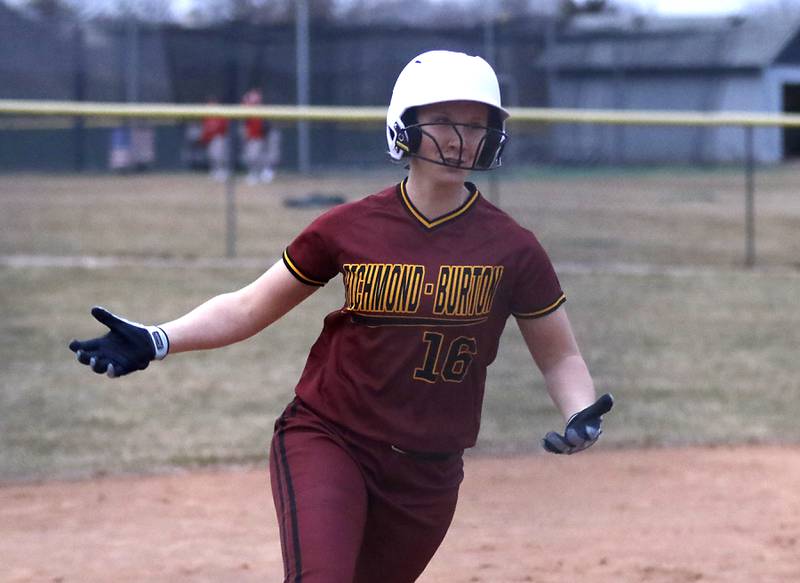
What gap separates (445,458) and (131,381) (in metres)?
5.36

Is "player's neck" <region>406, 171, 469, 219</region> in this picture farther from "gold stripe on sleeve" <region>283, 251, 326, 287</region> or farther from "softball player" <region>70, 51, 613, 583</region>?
"gold stripe on sleeve" <region>283, 251, 326, 287</region>

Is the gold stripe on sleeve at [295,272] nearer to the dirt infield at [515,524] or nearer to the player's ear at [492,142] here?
the player's ear at [492,142]

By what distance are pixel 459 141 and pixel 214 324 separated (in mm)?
710

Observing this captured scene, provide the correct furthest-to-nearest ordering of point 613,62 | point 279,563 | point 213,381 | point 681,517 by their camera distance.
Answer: point 613,62
point 213,381
point 681,517
point 279,563

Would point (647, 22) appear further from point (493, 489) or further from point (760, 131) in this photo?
point (493, 489)

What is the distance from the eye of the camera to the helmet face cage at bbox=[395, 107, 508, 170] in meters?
2.77

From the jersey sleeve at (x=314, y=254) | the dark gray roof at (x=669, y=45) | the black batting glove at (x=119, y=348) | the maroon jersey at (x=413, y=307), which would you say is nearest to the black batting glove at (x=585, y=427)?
the maroon jersey at (x=413, y=307)

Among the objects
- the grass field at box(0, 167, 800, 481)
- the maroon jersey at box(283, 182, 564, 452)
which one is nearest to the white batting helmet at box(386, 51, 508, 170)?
the maroon jersey at box(283, 182, 564, 452)

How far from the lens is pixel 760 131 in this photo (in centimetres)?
1838

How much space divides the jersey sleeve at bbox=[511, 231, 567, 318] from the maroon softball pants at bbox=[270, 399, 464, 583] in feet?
1.29

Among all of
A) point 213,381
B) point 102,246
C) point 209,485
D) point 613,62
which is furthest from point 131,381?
point 613,62

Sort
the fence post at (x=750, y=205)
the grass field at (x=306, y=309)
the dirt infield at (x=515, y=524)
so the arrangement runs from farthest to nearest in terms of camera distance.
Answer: the fence post at (x=750, y=205), the grass field at (x=306, y=309), the dirt infield at (x=515, y=524)

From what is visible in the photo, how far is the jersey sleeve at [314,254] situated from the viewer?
287 cm

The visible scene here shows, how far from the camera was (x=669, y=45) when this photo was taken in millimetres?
26453
